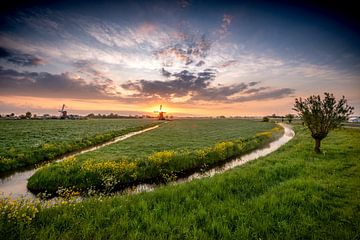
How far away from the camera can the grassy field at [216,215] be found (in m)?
5.82

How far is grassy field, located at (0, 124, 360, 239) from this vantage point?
5819 mm

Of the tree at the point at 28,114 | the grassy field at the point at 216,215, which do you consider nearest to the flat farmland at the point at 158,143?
the grassy field at the point at 216,215

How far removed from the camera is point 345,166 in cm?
1336

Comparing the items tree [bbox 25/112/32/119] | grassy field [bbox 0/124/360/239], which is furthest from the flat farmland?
tree [bbox 25/112/32/119]

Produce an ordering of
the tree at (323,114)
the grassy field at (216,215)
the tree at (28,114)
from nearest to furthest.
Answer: the grassy field at (216,215) → the tree at (323,114) → the tree at (28,114)

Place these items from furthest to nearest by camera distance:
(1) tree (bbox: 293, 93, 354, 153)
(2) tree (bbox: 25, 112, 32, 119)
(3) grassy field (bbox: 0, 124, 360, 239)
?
(2) tree (bbox: 25, 112, 32, 119), (1) tree (bbox: 293, 93, 354, 153), (3) grassy field (bbox: 0, 124, 360, 239)

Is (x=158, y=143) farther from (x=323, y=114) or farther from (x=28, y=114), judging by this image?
(x=28, y=114)

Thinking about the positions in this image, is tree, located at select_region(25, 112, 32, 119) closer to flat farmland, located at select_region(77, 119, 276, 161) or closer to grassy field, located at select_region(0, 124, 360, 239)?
flat farmland, located at select_region(77, 119, 276, 161)

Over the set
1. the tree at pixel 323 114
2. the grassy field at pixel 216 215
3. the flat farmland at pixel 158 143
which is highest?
the tree at pixel 323 114

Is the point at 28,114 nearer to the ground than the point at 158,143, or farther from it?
farther from it

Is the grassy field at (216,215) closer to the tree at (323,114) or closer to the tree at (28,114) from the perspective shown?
the tree at (323,114)

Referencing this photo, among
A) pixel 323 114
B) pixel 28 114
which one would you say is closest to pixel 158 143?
pixel 323 114

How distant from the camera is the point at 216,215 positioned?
7.24 metres

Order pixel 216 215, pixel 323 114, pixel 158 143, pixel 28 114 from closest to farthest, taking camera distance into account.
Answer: pixel 216 215, pixel 323 114, pixel 158 143, pixel 28 114
